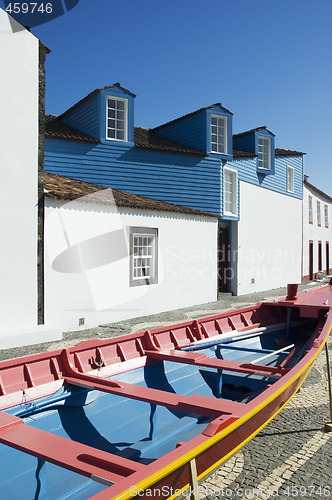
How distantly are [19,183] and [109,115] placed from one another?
227 inches

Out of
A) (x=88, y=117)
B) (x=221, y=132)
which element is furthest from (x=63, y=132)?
(x=221, y=132)

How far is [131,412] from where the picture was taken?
4645 mm

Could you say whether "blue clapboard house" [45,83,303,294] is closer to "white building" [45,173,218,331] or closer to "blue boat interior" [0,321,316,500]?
"white building" [45,173,218,331]

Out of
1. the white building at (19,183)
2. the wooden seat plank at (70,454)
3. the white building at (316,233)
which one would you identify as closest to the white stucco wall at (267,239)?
the white building at (316,233)

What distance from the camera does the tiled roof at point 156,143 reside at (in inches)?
577

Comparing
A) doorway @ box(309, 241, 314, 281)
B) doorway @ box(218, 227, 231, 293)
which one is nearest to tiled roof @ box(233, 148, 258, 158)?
doorway @ box(218, 227, 231, 293)

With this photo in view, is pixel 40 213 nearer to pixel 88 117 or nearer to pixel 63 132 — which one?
pixel 63 132

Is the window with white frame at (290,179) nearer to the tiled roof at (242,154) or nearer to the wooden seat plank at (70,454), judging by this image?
the tiled roof at (242,154)

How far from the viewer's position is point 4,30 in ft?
29.8

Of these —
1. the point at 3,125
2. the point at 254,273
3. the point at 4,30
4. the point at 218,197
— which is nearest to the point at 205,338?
the point at 3,125

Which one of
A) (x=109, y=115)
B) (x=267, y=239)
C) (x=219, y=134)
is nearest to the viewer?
(x=109, y=115)

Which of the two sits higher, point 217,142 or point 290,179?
point 217,142

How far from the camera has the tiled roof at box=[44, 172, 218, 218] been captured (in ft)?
34.4

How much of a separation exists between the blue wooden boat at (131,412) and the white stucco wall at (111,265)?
4.80 metres
